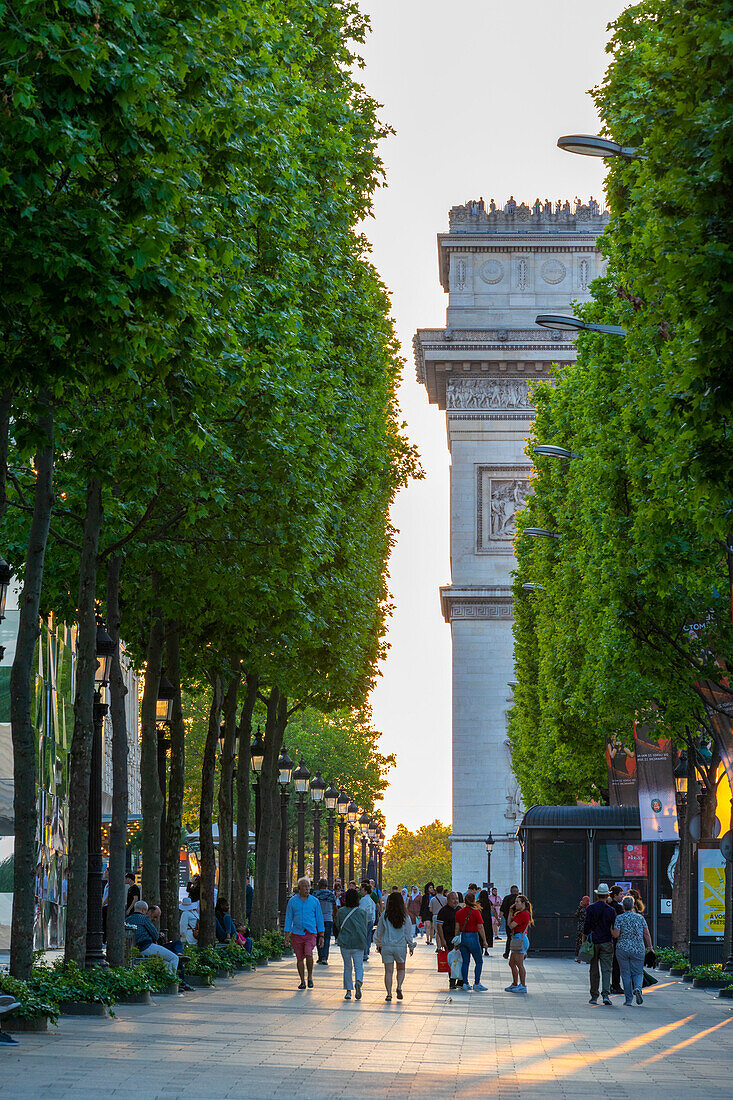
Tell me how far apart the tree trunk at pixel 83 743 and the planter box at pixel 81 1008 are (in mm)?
630

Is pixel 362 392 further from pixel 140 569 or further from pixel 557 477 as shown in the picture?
pixel 557 477

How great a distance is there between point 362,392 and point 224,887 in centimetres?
1140

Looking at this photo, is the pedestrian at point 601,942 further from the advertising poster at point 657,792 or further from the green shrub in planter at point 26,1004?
the green shrub in planter at point 26,1004

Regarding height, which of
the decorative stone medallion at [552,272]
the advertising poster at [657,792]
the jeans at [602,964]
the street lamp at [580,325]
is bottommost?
the jeans at [602,964]

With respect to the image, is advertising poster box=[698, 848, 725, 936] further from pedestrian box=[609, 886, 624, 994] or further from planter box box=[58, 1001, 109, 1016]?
planter box box=[58, 1001, 109, 1016]

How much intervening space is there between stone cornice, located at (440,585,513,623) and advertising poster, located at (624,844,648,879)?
1227 inches

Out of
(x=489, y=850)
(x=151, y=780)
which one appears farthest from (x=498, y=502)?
(x=151, y=780)

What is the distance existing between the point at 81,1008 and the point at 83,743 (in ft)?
10.3

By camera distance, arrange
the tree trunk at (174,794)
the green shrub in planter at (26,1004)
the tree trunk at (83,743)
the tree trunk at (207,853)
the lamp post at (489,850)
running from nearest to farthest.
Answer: the green shrub in planter at (26,1004)
the tree trunk at (83,743)
the tree trunk at (174,794)
the tree trunk at (207,853)
the lamp post at (489,850)

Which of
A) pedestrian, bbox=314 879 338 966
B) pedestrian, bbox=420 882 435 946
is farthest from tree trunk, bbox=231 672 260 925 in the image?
pedestrian, bbox=420 882 435 946

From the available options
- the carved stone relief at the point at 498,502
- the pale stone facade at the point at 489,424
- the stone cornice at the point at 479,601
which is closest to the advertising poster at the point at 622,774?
the pale stone facade at the point at 489,424

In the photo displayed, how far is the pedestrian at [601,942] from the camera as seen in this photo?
28.8 metres

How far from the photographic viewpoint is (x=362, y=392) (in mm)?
34469

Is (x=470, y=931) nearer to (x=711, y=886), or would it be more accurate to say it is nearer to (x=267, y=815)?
(x=711, y=886)
